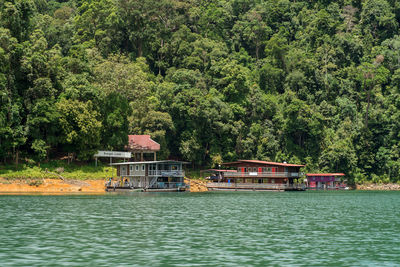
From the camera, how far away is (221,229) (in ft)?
120

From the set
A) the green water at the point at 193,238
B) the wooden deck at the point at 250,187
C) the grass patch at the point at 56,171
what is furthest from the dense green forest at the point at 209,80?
the green water at the point at 193,238

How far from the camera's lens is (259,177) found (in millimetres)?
113375

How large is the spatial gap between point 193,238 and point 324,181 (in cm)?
10201

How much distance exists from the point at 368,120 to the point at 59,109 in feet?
260

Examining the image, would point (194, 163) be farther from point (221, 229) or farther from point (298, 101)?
point (221, 229)

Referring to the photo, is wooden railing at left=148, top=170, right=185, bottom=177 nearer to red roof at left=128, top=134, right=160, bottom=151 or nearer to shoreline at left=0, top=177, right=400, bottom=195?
shoreline at left=0, top=177, right=400, bottom=195

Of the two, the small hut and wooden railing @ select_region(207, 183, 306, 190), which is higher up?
the small hut

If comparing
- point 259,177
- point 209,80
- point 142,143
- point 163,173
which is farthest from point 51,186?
point 209,80

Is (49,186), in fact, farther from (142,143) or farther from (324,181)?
(324,181)

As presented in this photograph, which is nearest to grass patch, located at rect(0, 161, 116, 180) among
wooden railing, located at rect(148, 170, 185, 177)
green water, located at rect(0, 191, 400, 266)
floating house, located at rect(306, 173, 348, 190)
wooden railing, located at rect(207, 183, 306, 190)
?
wooden railing, located at rect(148, 170, 185, 177)

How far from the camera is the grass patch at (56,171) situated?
286 feet

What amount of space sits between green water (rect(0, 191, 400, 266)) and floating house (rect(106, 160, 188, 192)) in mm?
44334

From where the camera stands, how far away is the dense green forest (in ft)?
308

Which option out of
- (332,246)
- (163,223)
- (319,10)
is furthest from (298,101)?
(332,246)
